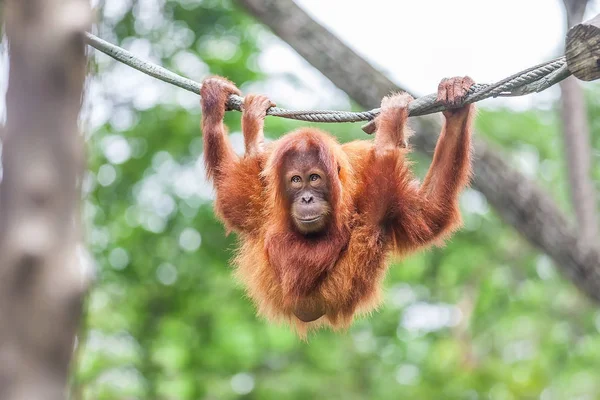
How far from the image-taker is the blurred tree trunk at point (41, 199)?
2.32 m

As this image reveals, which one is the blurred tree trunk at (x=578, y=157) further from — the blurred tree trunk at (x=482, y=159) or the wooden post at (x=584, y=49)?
the wooden post at (x=584, y=49)

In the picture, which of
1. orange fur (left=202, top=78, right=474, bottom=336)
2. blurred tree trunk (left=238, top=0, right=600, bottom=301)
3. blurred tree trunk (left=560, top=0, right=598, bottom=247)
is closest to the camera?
orange fur (left=202, top=78, right=474, bottom=336)

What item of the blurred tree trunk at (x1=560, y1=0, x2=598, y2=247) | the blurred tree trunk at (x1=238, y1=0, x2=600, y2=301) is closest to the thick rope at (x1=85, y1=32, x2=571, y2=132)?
the blurred tree trunk at (x1=238, y1=0, x2=600, y2=301)

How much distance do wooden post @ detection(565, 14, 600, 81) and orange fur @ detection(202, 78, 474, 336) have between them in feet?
3.43

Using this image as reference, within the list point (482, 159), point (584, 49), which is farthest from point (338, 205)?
point (482, 159)

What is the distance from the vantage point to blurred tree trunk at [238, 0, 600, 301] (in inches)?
375

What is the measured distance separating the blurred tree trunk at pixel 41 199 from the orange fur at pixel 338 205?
3458 millimetres

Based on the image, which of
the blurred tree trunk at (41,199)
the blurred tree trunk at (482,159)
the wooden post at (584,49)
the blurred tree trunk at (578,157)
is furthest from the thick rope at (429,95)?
the blurred tree trunk at (578,157)

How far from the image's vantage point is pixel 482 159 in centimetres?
986

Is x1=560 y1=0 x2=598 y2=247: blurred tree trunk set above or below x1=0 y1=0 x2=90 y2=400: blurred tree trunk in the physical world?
above

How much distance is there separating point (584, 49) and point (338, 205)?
2.14 meters

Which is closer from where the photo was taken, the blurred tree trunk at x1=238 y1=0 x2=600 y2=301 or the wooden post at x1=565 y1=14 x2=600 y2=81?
the wooden post at x1=565 y1=14 x2=600 y2=81

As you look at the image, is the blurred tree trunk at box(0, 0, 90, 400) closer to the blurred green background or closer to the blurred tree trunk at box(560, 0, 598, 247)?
the blurred green background

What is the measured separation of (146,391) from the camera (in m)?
11.9
